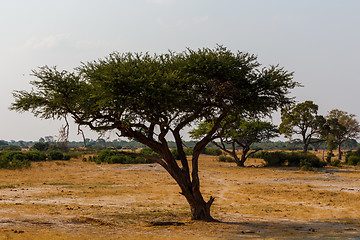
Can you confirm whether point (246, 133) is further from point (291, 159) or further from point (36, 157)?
point (36, 157)

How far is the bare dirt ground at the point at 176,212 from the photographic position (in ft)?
36.9

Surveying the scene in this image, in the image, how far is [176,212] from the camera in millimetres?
16109

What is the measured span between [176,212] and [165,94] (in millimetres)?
6127

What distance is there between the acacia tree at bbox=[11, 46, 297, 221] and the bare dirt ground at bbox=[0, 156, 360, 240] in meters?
2.17

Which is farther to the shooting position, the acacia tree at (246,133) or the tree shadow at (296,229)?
the acacia tree at (246,133)

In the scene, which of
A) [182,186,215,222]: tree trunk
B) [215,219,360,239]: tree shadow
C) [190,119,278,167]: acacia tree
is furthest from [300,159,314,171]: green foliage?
[182,186,215,222]: tree trunk

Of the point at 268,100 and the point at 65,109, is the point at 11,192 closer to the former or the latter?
the point at 65,109

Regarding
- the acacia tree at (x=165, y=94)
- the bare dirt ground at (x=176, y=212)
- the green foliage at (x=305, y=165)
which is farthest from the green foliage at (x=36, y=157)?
the acacia tree at (x=165, y=94)

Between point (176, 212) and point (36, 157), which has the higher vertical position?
point (36, 157)

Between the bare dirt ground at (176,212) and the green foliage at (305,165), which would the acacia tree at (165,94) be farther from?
the green foliage at (305,165)

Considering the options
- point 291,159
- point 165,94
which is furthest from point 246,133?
point 165,94

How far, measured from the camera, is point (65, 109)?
551 inches

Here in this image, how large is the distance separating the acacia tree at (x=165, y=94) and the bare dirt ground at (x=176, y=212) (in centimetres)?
217

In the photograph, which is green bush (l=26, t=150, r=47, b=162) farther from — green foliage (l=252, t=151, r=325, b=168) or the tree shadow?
the tree shadow
